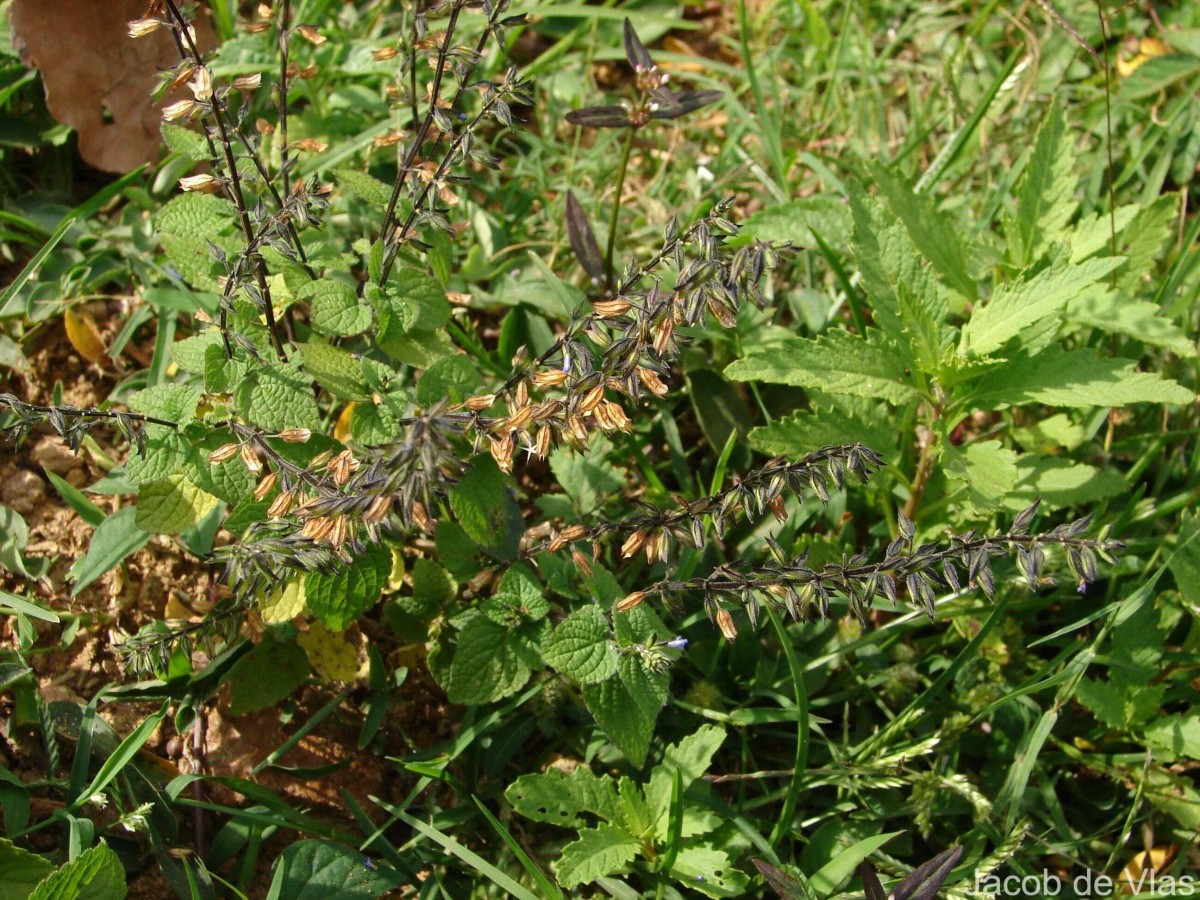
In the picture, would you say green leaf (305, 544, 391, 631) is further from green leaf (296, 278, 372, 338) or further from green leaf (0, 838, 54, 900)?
green leaf (0, 838, 54, 900)

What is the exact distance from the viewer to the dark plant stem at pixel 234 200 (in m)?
2.16

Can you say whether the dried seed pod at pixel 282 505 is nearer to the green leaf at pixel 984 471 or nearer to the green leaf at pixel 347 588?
the green leaf at pixel 347 588

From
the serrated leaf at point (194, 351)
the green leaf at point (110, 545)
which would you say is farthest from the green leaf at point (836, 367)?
the green leaf at point (110, 545)

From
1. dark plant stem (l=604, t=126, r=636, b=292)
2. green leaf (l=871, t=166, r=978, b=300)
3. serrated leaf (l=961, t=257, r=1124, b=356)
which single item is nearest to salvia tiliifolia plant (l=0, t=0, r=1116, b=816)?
serrated leaf (l=961, t=257, r=1124, b=356)

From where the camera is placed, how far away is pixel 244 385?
2346 mm

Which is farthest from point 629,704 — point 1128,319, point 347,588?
point 1128,319

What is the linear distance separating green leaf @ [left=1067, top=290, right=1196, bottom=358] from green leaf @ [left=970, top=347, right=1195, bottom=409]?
1.15 ft

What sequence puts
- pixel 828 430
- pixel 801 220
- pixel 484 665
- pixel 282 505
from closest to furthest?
pixel 282 505 < pixel 484 665 < pixel 828 430 < pixel 801 220

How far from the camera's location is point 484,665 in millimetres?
2574

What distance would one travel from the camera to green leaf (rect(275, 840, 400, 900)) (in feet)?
8.05

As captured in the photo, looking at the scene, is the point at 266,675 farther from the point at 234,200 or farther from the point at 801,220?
the point at 801,220

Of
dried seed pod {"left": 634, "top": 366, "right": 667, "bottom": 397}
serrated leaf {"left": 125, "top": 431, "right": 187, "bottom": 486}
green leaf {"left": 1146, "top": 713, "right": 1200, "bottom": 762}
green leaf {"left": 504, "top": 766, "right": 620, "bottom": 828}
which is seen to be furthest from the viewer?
green leaf {"left": 1146, "top": 713, "right": 1200, "bottom": 762}

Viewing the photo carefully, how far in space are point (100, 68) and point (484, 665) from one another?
2.39 m

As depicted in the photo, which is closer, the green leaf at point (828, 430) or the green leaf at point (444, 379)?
the green leaf at point (444, 379)
